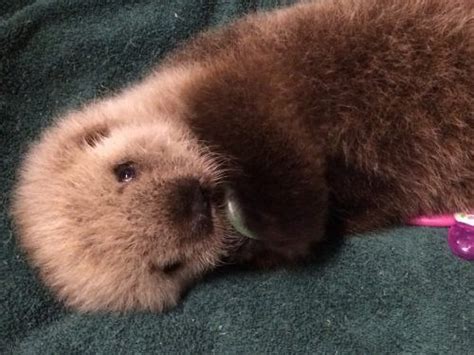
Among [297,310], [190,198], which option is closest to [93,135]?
[190,198]

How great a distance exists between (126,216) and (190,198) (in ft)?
0.38

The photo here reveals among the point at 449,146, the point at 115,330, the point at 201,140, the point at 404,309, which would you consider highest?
the point at 201,140

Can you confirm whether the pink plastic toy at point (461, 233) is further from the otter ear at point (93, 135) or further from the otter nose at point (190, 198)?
the otter ear at point (93, 135)

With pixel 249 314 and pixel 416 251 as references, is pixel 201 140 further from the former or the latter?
pixel 416 251

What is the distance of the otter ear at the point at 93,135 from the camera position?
1.25 m

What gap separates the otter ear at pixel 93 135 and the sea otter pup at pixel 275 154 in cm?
1

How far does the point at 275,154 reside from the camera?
1110 millimetres

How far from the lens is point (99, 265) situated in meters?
1.18

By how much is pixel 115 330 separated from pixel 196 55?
0.55 meters

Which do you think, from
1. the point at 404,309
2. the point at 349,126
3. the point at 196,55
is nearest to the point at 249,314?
the point at 404,309

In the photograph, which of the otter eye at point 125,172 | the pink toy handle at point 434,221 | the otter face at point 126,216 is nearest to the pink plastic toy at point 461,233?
the pink toy handle at point 434,221

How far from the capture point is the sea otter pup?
1127 mm

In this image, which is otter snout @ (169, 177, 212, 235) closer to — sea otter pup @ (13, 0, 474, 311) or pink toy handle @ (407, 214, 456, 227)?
sea otter pup @ (13, 0, 474, 311)

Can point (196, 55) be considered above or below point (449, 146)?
above
